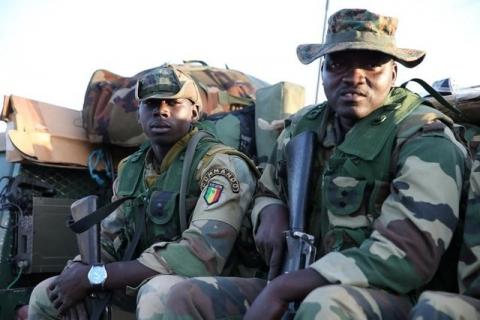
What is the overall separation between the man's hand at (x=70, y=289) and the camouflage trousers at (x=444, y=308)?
59.1 inches

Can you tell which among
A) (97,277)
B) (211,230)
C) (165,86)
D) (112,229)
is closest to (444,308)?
(211,230)

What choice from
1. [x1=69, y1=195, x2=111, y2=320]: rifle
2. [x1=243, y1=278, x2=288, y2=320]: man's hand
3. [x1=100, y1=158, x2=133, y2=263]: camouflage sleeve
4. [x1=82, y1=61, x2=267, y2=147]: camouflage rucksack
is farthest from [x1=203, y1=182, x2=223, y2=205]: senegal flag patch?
[x1=82, y1=61, x2=267, y2=147]: camouflage rucksack

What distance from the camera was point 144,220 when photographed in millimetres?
2918

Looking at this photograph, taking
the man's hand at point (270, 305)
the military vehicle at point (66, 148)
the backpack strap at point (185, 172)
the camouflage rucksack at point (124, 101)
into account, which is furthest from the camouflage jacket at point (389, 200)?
the camouflage rucksack at point (124, 101)

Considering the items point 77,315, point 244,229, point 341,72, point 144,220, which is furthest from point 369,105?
point 77,315

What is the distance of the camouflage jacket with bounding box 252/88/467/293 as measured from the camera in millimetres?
1770

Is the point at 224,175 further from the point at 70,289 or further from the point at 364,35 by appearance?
the point at 364,35

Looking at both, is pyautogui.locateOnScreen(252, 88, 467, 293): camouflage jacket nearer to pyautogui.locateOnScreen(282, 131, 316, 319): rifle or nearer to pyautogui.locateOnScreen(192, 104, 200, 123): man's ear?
pyautogui.locateOnScreen(282, 131, 316, 319): rifle

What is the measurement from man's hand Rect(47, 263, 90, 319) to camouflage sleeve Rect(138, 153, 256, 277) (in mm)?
258

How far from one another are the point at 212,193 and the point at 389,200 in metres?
0.97

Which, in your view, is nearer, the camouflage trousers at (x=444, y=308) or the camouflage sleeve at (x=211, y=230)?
the camouflage trousers at (x=444, y=308)

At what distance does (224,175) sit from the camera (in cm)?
277

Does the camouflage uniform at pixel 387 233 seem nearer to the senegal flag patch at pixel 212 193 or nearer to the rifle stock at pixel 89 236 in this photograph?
the senegal flag patch at pixel 212 193

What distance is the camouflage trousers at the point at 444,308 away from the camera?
5.12ft
